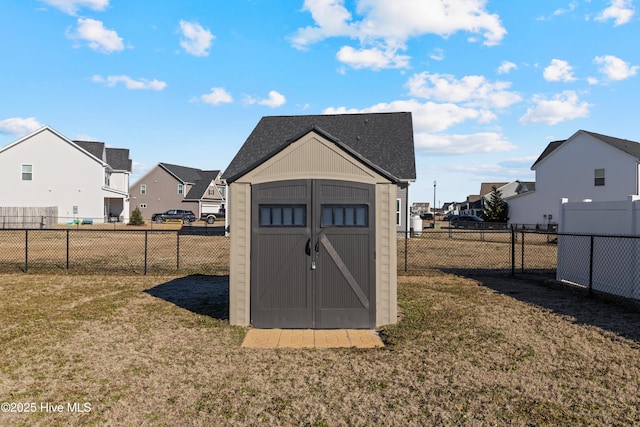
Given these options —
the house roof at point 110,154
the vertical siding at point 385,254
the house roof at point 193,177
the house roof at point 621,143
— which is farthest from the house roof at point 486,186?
the vertical siding at point 385,254

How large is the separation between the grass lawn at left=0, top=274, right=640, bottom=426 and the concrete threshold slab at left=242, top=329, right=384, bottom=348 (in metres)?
0.23

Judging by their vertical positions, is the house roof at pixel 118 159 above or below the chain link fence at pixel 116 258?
above

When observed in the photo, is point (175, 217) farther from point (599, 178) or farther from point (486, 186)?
point (486, 186)

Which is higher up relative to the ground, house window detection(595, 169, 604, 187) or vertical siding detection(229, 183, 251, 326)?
house window detection(595, 169, 604, 187)

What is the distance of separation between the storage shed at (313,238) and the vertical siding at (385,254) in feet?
0.06

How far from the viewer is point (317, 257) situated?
725 centimetres

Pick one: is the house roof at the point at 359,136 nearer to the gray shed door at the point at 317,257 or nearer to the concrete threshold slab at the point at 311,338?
the gray shed door at the point at 317,257

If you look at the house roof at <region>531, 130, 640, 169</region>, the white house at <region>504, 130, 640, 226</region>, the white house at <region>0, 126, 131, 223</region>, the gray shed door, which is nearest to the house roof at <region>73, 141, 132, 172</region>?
the white house at <region>0, 126, 131, 223</region>

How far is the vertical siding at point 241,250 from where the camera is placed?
Answer: 7.31 meters

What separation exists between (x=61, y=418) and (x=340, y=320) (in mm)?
4311

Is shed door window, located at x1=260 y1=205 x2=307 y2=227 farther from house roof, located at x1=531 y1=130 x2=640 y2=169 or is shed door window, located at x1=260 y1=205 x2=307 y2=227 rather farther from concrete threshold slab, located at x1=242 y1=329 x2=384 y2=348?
house roof, located at x1=531 y1=130 x2=640 y2=169

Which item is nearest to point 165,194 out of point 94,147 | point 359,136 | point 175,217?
point 175,217

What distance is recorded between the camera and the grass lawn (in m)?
4.18

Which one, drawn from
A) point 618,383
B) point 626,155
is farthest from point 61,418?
point 626,155
